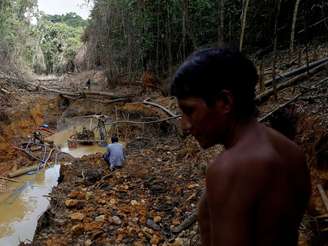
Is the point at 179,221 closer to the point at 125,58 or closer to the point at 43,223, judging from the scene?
the point at 43,223

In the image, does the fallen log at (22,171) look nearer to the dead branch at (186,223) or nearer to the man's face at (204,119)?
the dead branch at (186,223)

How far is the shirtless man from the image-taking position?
1.09 metres

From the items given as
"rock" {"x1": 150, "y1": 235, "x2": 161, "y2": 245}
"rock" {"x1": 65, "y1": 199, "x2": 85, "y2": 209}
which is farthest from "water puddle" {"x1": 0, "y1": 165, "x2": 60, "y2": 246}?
"rock" {"x1": 150, "y1": 235, "x2": 161, "y2": 245}

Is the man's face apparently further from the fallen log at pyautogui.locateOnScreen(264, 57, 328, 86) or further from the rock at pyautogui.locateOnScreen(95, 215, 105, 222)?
the fallen log at pyautogui.locateOnScreen(264, 57, 328, 86)

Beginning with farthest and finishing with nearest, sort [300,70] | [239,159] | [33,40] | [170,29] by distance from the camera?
[33,40], [170,29], [300,70], [239,159]

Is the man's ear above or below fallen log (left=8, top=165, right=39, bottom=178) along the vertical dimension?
above

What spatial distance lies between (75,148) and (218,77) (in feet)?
48.9

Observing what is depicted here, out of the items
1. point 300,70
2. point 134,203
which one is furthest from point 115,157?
point 300,70

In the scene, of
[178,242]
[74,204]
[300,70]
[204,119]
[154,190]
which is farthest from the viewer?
[154,190]

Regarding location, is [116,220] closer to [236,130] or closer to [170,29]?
[236,130]

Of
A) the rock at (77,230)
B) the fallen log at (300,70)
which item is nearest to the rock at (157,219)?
the rock at (77,230)

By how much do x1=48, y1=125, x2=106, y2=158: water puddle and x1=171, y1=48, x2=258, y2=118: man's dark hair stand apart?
13092 millimetres

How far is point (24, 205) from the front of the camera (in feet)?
35.2

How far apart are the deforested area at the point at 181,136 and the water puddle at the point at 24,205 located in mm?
52
